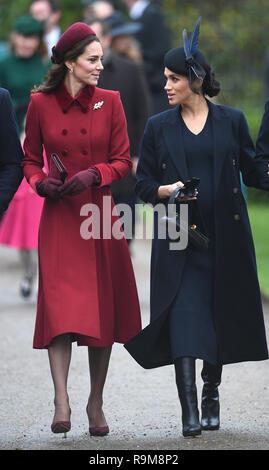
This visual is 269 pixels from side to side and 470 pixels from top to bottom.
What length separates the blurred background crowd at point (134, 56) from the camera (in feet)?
31.2

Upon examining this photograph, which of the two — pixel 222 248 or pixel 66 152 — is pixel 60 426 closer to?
pixel 222 248

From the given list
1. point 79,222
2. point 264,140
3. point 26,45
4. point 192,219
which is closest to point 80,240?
point 79,222

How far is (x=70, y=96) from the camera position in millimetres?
5988

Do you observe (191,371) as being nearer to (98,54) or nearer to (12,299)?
(98,54)

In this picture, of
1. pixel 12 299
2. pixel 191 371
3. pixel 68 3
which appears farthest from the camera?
pixel 68 3

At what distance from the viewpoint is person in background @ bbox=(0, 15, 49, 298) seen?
34.0 feet

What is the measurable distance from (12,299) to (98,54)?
4585 millimetres

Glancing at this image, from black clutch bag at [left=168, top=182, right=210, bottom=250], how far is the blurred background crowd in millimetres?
773

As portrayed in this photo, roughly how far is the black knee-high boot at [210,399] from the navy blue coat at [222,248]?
20cm

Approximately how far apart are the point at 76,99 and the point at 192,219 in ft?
2.50

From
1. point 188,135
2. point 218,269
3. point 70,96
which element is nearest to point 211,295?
point 218,269

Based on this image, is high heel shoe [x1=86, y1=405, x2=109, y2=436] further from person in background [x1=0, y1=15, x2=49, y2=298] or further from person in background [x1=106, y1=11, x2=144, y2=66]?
person in background [x1=106, y1=11, x2=144, y2=66]

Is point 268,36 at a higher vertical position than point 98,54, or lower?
higher

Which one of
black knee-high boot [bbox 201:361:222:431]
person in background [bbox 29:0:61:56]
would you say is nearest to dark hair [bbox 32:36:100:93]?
black knee-high boot [bbox 201:361:222:431]
